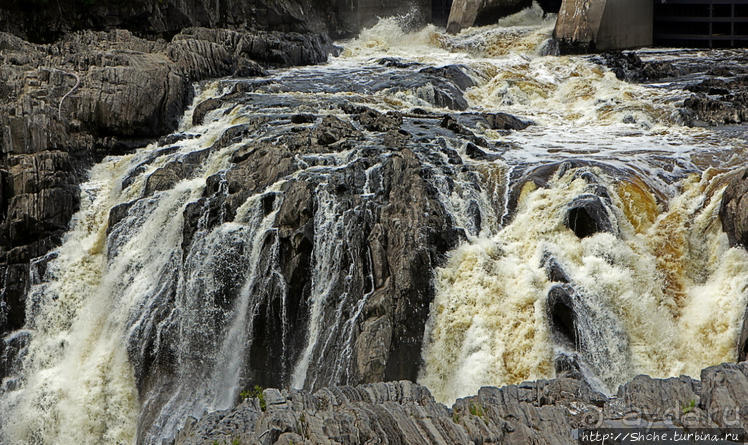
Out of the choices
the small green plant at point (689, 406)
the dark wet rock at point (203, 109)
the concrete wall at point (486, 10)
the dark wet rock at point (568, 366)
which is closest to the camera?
the small green plant at point (689, 406)

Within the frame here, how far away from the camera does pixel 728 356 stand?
44.0 ft

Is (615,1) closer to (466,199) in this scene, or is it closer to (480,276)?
(466,199)

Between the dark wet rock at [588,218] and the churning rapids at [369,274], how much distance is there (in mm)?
45

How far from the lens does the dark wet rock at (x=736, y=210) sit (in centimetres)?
1419

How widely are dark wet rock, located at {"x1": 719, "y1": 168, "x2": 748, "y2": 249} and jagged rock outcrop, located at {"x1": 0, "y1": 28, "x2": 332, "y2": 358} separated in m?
14.7

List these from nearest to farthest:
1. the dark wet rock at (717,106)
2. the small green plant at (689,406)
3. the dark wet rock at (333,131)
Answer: the small green plant at (689,406) → the dark wet rock at (333,131) → the dark wet rock at (717,106)

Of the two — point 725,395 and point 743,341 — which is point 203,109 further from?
point 725,395

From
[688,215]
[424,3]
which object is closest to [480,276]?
[688,215]

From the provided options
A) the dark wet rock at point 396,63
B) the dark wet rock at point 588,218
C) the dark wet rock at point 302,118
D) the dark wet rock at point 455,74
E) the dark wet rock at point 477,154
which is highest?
the dark wet rock at point 396,63

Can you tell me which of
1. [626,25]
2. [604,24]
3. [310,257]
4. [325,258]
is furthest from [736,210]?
[626,25]

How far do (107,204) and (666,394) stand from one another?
47.2ft

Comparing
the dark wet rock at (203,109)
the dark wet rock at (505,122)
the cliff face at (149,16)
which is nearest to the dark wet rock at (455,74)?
the dark wet rock at (505,122)

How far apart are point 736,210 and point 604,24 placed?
18.1m

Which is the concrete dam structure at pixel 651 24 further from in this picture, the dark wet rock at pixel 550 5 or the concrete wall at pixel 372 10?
the concrete wall at pixel 372 10
